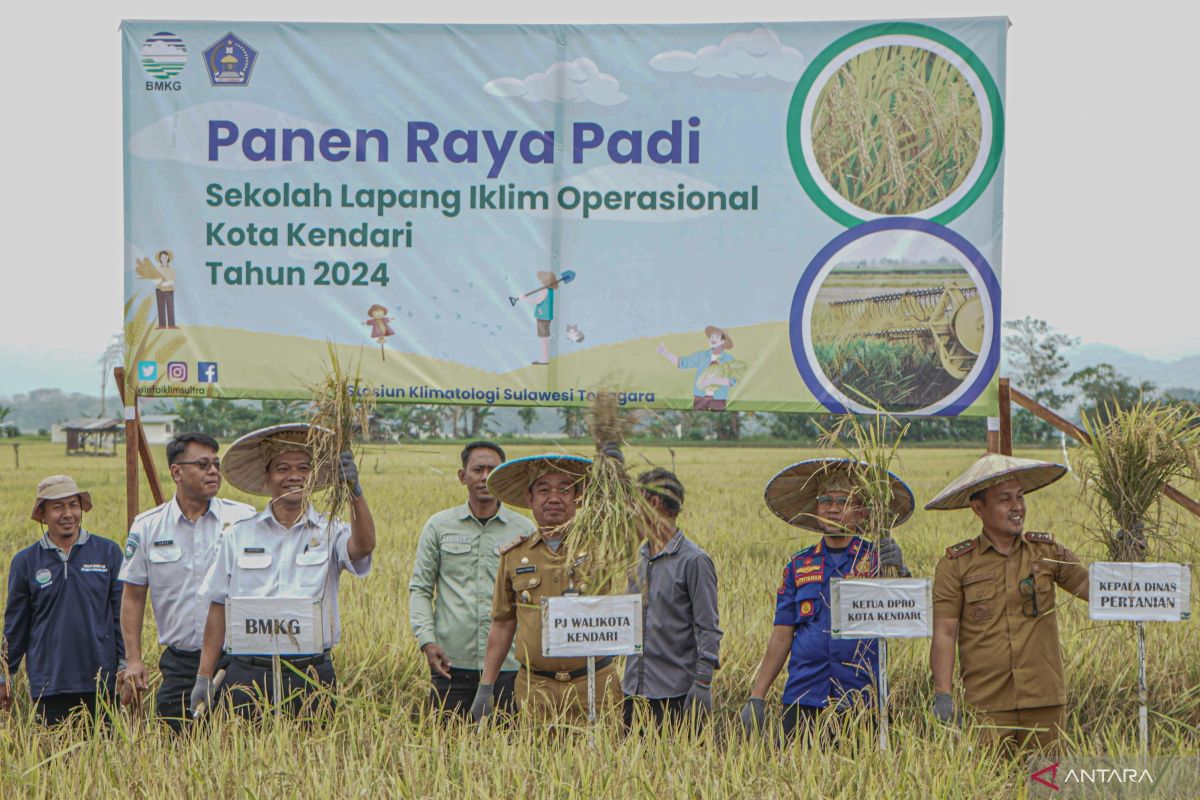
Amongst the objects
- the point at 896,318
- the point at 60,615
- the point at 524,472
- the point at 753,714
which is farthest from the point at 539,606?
the point at 896,318

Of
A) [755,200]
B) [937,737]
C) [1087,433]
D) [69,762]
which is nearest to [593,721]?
[937,737]

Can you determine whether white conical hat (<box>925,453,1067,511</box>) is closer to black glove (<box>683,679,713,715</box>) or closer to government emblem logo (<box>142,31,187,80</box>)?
black glove (<box>683,679,713,715</box>)

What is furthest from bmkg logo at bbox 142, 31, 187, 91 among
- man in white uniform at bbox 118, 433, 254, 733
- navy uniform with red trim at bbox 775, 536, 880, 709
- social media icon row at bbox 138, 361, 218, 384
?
navy uniform with red trim at bbox 775, 536, 880, 709

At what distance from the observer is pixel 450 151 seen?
728 centimetres

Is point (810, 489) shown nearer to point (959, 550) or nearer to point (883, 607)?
point (959, 550)

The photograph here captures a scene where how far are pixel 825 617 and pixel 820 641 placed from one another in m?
0.10

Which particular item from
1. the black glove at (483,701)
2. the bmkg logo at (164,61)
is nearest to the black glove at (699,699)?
the black glove at (483,701)

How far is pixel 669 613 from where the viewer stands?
16.1 ft

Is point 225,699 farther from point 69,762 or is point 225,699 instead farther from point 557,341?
point 557,341

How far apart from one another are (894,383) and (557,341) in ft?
6.64

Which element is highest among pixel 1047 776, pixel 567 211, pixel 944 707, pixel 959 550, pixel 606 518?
pixel 567 211

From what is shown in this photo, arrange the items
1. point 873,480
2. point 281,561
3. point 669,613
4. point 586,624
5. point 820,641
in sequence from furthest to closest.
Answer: point 281,561 → point 669,613 → point 820,641 → point 873,480 → point 586,624

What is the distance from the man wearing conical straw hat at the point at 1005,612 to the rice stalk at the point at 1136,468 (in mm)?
263

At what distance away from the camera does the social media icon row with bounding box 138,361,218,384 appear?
24.0ft
